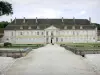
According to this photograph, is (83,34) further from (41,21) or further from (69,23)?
(41,21)

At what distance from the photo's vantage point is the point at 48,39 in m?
106

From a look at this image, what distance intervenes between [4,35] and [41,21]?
1485 cm

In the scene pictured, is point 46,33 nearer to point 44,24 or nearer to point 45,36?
point 45,36

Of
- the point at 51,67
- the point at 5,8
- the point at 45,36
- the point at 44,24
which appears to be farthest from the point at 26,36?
the point at 51,67

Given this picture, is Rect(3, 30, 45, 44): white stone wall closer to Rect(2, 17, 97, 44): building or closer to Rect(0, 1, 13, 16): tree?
Rect(2, 17, 97, 44): building

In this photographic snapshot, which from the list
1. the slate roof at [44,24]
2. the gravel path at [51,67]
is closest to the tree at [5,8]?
the gravel path at [51,67]

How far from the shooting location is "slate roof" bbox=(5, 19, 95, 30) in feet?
346

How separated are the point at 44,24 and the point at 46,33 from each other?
3.58 metres

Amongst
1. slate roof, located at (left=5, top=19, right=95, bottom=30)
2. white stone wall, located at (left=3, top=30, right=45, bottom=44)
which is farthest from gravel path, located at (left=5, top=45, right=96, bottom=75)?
slate roof, located at (left=5, top=19, right=95, bottom=30)

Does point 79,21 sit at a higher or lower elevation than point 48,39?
higher

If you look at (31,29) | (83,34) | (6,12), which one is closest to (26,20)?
(31,29)

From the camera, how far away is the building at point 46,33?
105 m

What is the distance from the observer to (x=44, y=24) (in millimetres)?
107000

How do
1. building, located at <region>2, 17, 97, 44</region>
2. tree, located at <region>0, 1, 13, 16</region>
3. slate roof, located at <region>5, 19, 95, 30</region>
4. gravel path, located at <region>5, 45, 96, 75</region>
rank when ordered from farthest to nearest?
slate roof, located at <region>5, 19, 95, 30</region> → building, located at <region>2, 17, 97, 44</region> → tree, located at <region>0, 1, 13, 16</region> → gravel path, located at <region>5, 45, 96, 75</region>
